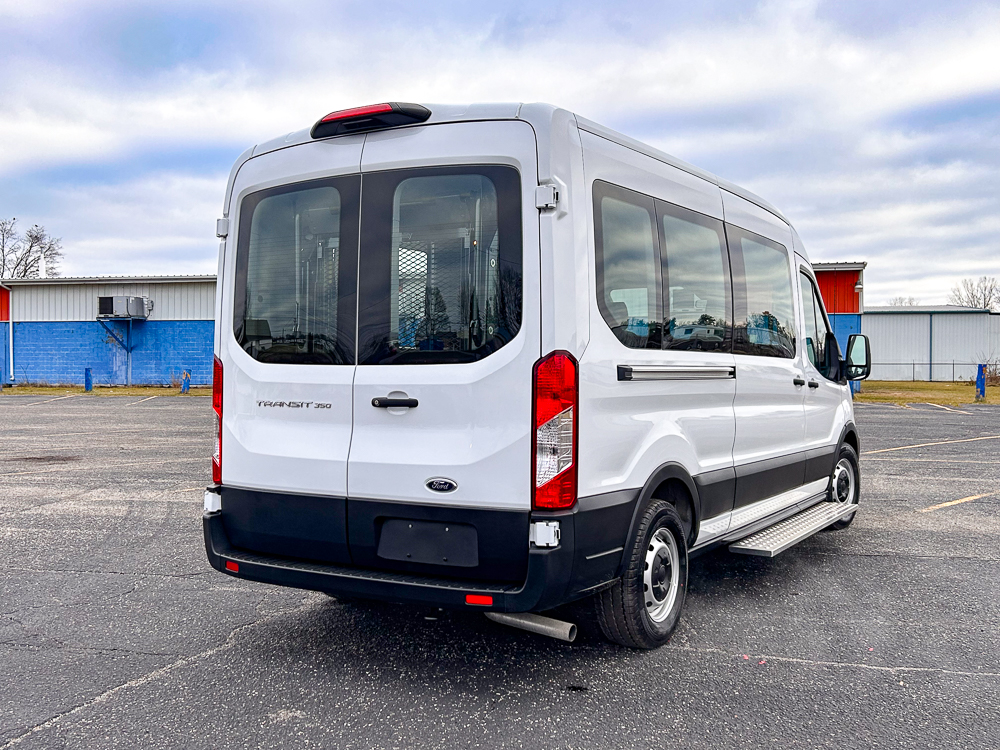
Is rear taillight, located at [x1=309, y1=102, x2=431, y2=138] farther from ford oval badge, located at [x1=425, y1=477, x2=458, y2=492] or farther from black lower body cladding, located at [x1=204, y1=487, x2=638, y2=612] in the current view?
black lower body cladding, located at [x1=204, y1=487, x2=638, y2=612]

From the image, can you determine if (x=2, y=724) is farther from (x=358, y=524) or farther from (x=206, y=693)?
(x=358, y=524)

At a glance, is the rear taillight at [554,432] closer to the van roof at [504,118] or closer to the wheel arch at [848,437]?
the van roof at [504,118]

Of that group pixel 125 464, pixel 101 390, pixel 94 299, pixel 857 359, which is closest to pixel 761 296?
pixel 857 359

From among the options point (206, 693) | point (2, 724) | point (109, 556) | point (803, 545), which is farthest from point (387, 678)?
point (803, 545)

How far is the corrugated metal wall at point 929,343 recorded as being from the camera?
160 feet

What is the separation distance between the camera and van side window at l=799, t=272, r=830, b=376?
6.46 metres

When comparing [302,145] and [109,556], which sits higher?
[302,145]

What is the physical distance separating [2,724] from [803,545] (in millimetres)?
5469

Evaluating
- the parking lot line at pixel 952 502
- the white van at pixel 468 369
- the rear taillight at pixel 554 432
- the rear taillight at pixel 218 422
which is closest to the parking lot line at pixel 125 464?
the rear taillight at pixel 218 422

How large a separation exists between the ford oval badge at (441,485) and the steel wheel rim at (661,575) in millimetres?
1053

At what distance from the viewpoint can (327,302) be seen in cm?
417

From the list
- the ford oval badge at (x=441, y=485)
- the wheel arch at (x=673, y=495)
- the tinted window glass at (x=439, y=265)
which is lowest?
the wheel arch at (x=673, y=495)

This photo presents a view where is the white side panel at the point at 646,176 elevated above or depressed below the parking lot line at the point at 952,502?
above

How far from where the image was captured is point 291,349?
4.27 meters
